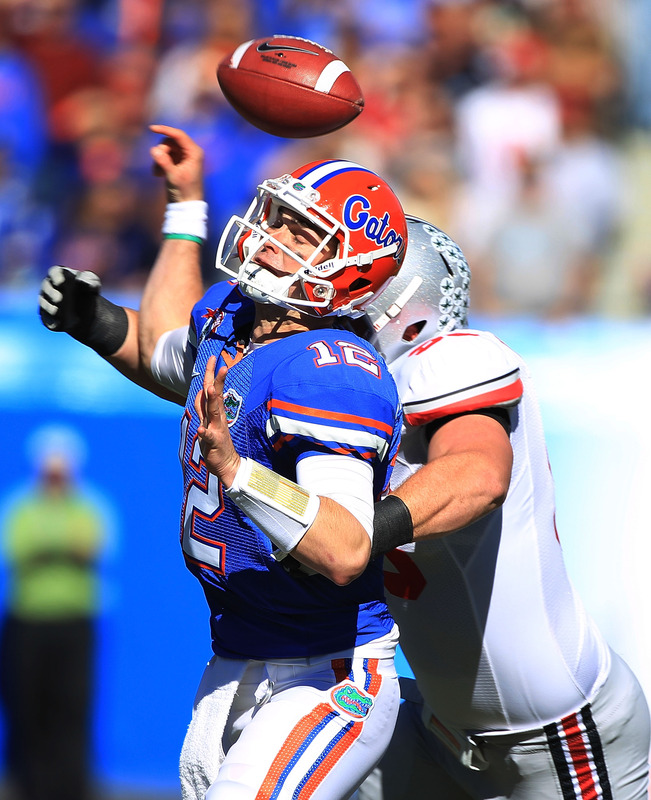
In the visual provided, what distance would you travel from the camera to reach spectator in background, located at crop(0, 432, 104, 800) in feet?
13.9

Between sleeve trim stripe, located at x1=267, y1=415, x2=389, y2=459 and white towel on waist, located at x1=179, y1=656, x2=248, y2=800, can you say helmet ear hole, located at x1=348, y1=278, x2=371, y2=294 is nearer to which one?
sleeve trim stripe, located at x1=267, y1=415, x2=389, y2=459

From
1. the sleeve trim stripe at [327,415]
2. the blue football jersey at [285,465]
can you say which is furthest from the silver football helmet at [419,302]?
the sleeve trim stripe at [327,415]

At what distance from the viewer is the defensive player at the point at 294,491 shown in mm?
1780

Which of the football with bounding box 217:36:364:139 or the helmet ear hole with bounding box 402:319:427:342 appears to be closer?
the helmet ear hole with bounding box 402:319:427:342

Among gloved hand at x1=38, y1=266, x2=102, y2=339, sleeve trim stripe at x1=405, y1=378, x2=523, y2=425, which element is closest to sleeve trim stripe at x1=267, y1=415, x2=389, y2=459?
sleeve trim stripe at x1=405, y1=378, x2=523, y2=425

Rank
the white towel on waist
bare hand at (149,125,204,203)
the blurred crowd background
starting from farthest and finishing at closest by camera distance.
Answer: the blurred crowd background
bare hand at (149,125,204,203)
the white towel on waist

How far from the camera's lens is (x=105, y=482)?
4352 millimetres

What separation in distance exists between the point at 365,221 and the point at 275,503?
2.42 feet

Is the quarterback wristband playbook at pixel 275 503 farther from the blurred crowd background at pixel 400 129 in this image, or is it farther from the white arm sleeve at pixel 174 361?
the blurred crowd background at pixel 400 129

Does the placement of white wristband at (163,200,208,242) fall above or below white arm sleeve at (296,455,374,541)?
below

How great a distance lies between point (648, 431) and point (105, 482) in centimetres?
219

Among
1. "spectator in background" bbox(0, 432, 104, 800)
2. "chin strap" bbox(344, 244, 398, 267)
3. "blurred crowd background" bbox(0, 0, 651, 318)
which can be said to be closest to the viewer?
"chin strap" bbox(344, 244, 398, 267)

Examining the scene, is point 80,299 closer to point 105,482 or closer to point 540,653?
point 540,653

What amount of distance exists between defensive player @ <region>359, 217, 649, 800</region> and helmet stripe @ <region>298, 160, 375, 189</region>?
0.29m
